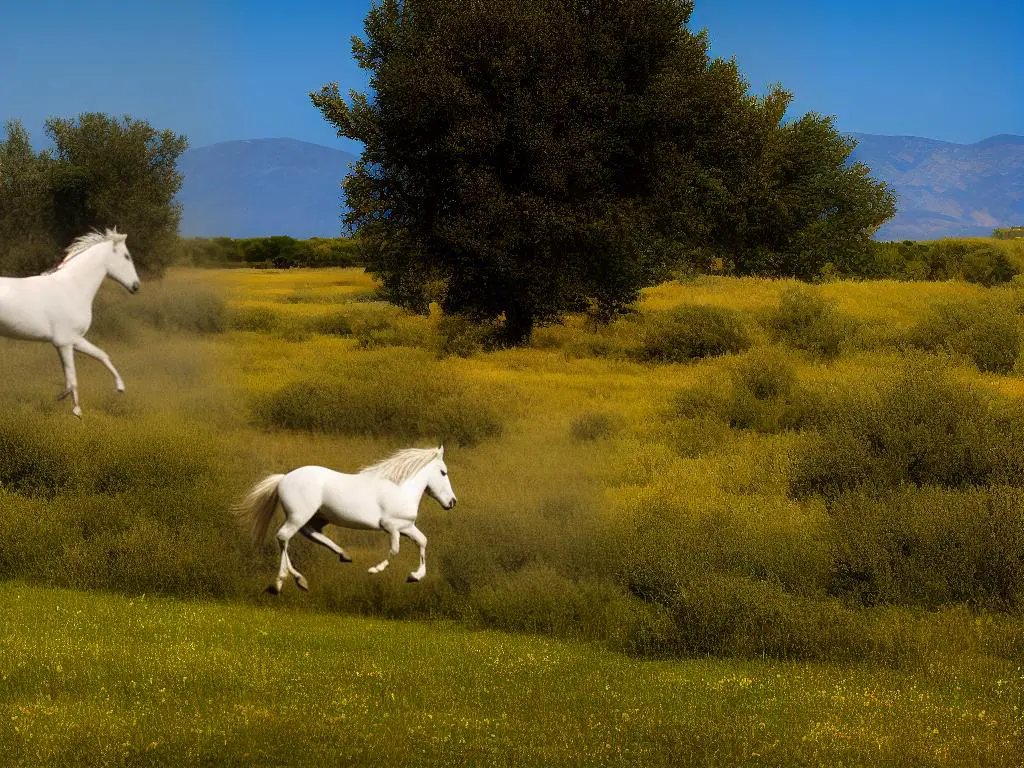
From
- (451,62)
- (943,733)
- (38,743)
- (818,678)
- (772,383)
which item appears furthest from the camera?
(451,62)

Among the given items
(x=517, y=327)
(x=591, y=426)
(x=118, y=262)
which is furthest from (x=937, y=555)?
(x=517, y=327)

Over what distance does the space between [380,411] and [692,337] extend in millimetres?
15502

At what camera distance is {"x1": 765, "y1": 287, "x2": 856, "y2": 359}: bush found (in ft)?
118

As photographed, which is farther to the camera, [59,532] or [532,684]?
[59,532]

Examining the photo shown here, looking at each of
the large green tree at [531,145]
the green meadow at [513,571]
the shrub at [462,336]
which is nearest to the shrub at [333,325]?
the large green tree at [531,145]

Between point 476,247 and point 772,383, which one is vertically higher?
→ point 476,247

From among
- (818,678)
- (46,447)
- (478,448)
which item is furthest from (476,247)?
(818,678)

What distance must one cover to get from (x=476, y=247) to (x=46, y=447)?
59.9 ft

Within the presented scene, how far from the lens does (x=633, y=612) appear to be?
14.6m

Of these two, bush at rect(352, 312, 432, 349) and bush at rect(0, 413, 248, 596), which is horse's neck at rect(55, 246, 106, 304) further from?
bush at rect(352, 312, 432, 349)

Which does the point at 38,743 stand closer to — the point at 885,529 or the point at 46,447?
the point at 46,447

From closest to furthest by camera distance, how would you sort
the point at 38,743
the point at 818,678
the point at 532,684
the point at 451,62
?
the point at 38,743
the point at 532,684
the point at 818,678
the point at 451,62

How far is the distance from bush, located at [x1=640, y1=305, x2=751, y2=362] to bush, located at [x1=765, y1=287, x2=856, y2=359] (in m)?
1.57

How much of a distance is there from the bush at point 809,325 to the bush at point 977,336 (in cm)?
248
